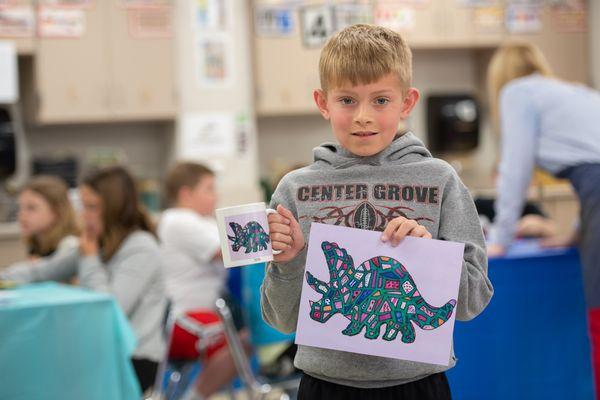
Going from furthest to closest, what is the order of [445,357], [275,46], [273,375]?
1. [275,46]
2. [273,375]
3. [445,357]

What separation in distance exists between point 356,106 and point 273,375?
2.60 m

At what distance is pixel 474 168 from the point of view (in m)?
6.53

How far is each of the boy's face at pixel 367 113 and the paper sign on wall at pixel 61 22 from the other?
413 cm

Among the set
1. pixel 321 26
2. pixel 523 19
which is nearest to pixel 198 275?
pixel 321 26

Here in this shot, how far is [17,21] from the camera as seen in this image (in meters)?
5.04

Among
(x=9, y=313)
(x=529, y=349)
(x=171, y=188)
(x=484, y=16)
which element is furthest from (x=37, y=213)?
(x=484, y=16)

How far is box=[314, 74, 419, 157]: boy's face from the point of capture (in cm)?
133

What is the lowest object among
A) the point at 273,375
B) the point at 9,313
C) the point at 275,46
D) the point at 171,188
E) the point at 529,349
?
the point at 273,375

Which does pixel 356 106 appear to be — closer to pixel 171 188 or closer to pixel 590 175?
pixel 590 175

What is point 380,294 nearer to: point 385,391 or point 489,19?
point 385,391

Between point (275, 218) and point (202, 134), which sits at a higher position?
point (202, 134)

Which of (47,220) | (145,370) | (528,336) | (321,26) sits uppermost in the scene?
(321,26)

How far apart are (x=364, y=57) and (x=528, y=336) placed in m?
1.60

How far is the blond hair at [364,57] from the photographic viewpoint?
1.32 metres
